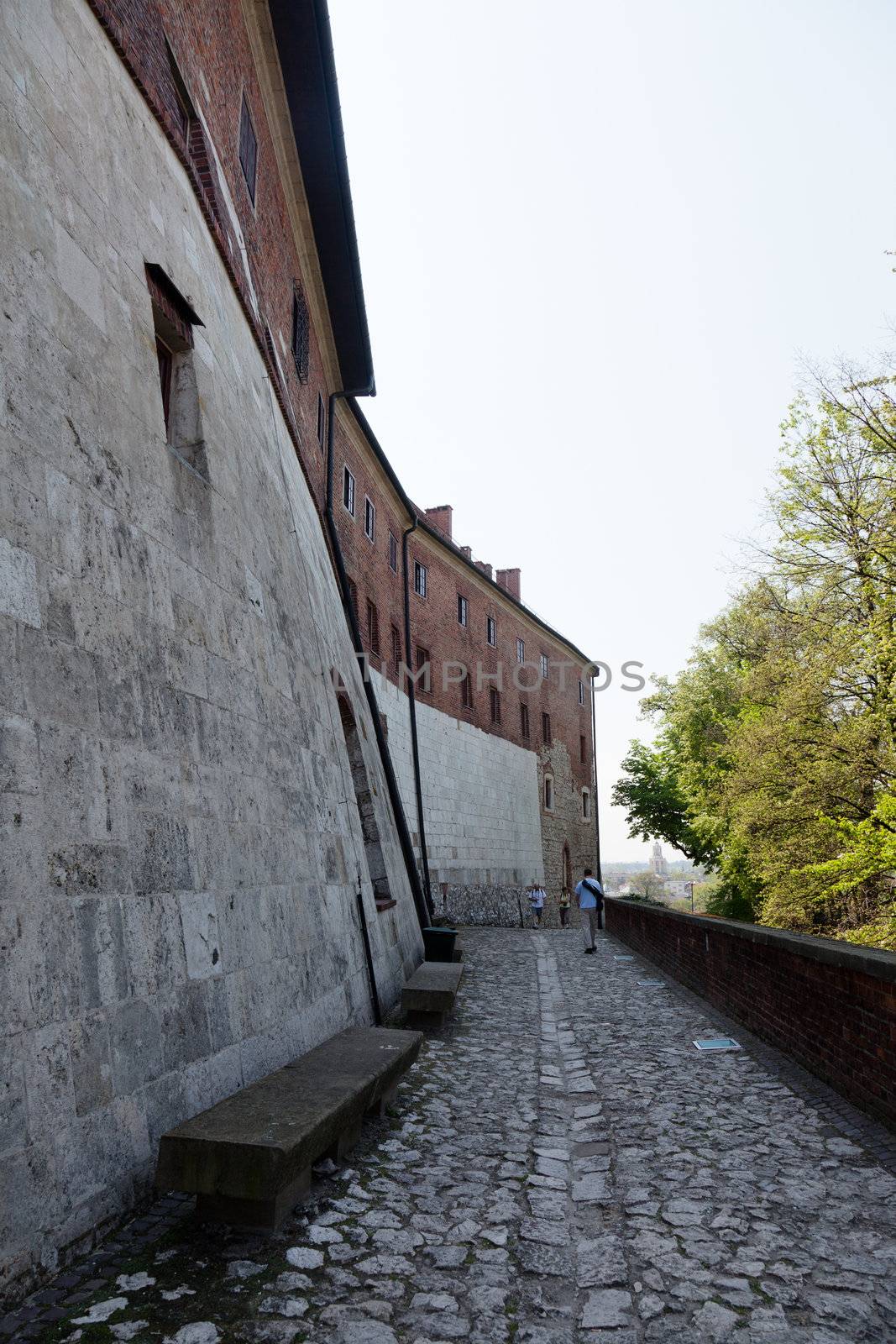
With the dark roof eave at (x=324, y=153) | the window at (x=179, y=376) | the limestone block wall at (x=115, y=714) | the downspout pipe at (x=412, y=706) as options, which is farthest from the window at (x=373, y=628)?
the window at (x=179, y=376)

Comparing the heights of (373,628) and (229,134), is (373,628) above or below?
below

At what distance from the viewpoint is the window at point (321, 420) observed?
524 inches

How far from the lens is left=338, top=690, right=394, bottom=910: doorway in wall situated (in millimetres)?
9773

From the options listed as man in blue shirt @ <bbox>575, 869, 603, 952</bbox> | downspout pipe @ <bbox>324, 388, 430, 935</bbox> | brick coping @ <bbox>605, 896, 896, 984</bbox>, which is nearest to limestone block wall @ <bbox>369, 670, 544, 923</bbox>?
downspout pipe @ <bbox>324, 388, 430, 935</bbox>

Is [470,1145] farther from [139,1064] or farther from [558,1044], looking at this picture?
[558,1044]

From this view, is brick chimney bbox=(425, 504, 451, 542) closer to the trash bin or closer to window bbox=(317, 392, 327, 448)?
window bbox=(317, 392, 327, 448)

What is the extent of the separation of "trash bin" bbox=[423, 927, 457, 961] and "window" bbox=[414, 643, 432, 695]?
37.0 feet

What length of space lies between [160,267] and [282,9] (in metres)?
5.88

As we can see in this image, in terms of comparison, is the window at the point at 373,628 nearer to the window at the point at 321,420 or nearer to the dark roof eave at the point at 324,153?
the window at the point at 321,420

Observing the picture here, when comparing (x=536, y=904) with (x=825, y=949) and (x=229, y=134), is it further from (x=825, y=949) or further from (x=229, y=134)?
(x=229, y=134)


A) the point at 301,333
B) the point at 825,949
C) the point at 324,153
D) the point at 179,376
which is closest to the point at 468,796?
the point at 301,333

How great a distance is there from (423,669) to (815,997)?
17.4m

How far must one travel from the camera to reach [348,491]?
1709cm

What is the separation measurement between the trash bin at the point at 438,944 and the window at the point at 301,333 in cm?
706
